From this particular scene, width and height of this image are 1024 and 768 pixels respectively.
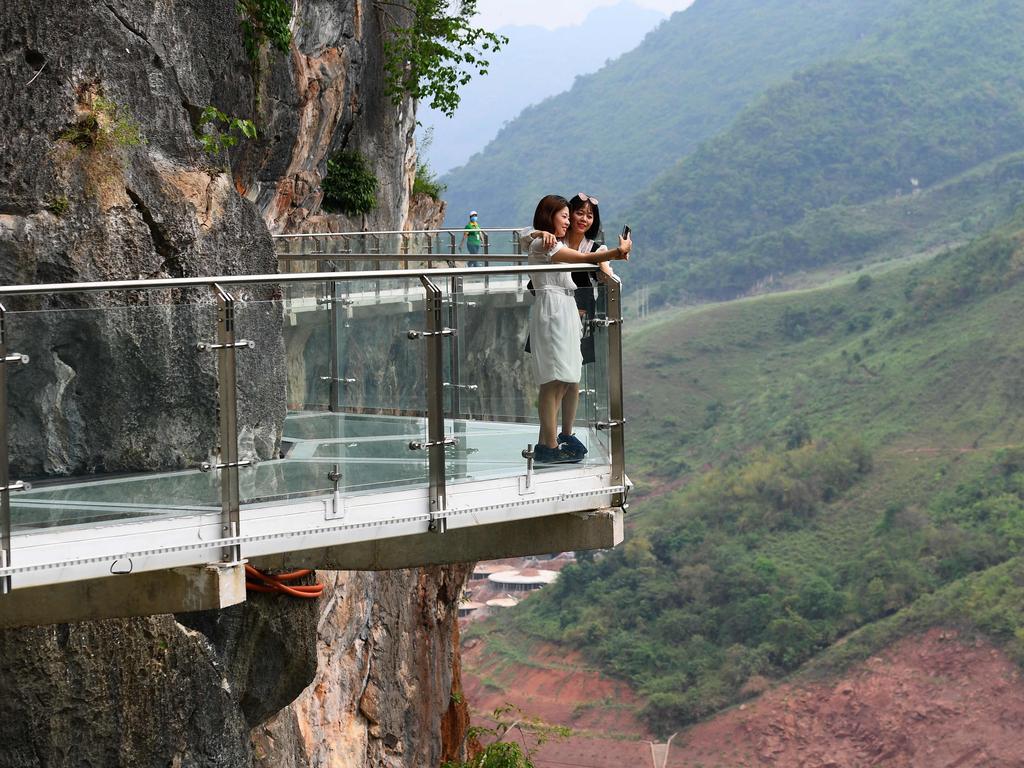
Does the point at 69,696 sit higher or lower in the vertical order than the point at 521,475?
lower

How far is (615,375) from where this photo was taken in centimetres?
729

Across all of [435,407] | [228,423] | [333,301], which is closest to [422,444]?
[435,407]

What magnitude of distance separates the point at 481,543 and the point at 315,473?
1152mm

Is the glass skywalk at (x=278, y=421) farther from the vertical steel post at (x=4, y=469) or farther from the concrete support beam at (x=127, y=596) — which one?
the concrete support beam at (x=127, y=596)

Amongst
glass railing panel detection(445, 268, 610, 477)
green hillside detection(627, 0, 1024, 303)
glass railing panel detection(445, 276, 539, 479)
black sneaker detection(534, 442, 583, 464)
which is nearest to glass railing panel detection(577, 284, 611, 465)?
glass railing panel detection(445, 268, 610, 477)

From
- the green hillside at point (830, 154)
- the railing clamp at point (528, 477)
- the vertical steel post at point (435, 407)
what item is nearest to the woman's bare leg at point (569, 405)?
the railing clamp at point (528, 477)

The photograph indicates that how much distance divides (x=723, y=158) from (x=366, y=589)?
536ft

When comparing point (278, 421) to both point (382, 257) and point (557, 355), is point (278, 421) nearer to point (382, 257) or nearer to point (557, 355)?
point (557, 355)

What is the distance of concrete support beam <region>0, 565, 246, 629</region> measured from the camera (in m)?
5.98

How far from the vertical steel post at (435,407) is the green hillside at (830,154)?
147569 mm

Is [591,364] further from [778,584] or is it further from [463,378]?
[778,584]

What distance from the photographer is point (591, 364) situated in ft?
24.1

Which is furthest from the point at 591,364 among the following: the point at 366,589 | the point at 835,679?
the point at 835,679

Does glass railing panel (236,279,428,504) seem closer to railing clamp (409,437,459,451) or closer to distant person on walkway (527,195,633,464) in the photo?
railing clamp (409,437,459,451)
